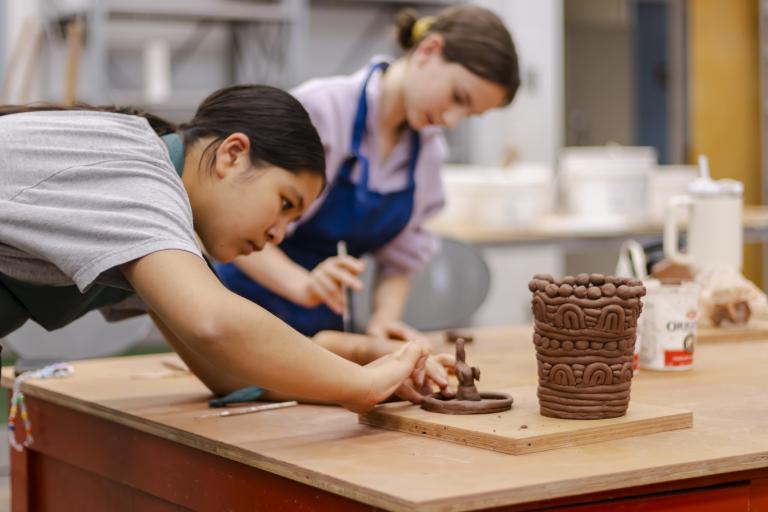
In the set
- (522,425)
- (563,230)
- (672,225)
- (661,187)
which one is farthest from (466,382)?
(661,187)

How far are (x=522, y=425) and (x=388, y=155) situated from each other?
102 centimetres

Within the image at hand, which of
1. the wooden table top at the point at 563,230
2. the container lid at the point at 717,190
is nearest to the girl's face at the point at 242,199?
the container lid at the point at 717,190

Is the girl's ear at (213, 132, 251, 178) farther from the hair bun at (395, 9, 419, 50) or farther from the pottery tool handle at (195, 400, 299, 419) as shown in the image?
the hair bun at (395, 9, 419, 50)

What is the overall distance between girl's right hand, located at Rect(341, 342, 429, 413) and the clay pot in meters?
0.17

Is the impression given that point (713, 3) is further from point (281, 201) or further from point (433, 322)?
point (281, 201)

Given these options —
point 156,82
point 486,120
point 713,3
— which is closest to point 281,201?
point 156,82

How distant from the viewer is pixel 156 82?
5.02 meters

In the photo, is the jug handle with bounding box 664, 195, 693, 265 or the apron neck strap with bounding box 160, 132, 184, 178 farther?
the jug handle with bounding box 664, 195, 693, 265

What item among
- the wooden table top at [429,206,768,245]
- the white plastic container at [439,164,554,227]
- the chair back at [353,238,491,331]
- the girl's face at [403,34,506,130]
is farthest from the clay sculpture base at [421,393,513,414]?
the white plastic container at [439,164,554,227]

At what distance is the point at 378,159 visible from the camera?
2199 millimetres

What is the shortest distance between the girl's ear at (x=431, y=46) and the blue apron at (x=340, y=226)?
0.44 feet

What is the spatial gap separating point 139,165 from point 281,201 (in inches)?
8.8

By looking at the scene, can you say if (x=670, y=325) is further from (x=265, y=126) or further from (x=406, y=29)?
(x=406, y=29)

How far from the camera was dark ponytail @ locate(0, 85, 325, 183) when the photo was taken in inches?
56.7
